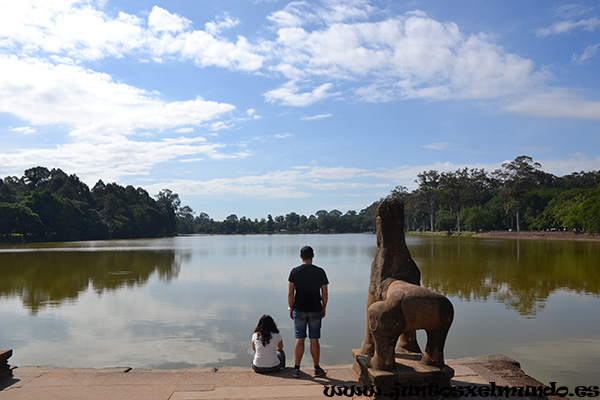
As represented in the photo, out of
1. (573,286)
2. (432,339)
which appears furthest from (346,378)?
(573,286)

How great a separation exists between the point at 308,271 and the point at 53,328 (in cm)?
745

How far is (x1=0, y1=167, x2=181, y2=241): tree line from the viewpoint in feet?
202

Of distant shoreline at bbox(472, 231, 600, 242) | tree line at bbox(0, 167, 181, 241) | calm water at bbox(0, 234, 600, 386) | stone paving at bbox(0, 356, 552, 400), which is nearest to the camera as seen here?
stone paving at bbox(0, 356, 552, 400)

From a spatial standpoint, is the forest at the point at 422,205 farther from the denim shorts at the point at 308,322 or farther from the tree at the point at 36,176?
the denim shorts at the point at 308,322

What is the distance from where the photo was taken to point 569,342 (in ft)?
28.7

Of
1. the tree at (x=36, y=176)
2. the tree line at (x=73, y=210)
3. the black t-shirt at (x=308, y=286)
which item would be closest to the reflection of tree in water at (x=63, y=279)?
the black t-shirt at (x=308, y=286)

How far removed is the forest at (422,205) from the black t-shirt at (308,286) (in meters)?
56.6

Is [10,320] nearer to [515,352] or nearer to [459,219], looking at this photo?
[515,352]

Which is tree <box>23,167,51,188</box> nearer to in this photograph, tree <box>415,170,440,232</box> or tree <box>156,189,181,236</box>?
tree <box>156,189,181,236</box>

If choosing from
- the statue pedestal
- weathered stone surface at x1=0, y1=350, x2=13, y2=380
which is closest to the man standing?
→ the statue pedestal

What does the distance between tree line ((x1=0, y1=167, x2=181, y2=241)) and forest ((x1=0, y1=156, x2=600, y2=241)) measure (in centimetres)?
11

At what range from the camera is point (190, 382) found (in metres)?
5.52

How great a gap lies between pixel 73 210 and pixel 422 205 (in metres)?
72.9

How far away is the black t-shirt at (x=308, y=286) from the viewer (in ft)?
19.2
